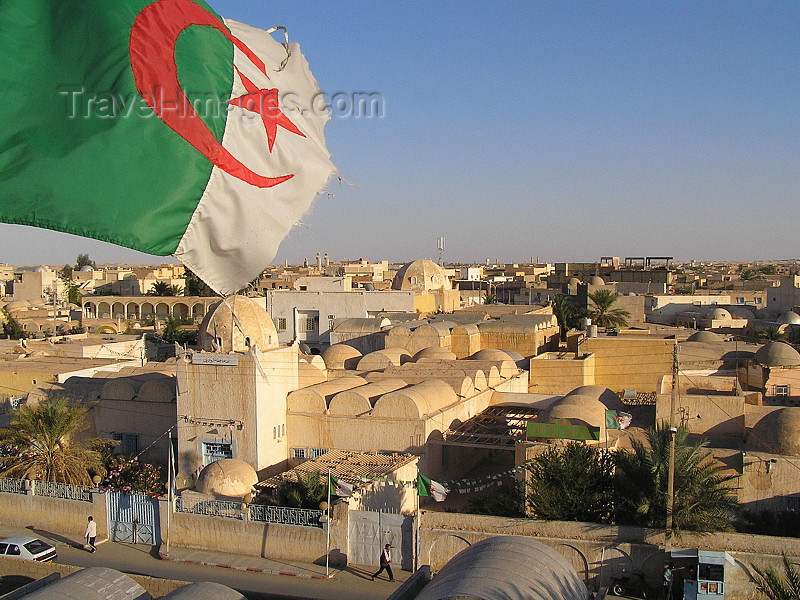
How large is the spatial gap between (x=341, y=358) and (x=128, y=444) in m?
7.98

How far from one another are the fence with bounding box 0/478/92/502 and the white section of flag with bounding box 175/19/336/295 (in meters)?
13.0

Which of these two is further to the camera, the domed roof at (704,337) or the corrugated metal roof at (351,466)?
the domed roof at (704,337)

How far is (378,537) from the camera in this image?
1434 centimetres

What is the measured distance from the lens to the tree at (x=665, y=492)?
13.0 metres

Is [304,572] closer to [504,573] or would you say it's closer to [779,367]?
[504,573]

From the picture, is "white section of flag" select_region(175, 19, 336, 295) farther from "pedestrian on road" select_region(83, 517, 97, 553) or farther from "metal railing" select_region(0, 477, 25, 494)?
"metal railing" select_region(0, 477, 25, 494)

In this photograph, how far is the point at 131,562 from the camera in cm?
1515

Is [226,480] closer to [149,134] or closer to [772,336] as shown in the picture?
[149,134]

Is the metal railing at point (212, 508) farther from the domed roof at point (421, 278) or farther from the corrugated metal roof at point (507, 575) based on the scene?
the domed roof at point (421, 278)

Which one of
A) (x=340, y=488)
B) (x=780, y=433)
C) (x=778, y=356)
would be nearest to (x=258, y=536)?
(x=340, y=488)

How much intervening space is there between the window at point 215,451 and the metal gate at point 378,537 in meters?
4.64

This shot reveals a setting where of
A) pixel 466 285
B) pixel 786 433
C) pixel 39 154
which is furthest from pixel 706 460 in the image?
pixel 466 285

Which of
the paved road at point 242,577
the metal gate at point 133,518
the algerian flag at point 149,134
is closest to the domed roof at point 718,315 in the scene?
the paved road at point 242,577

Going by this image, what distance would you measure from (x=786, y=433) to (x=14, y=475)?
16.3m
